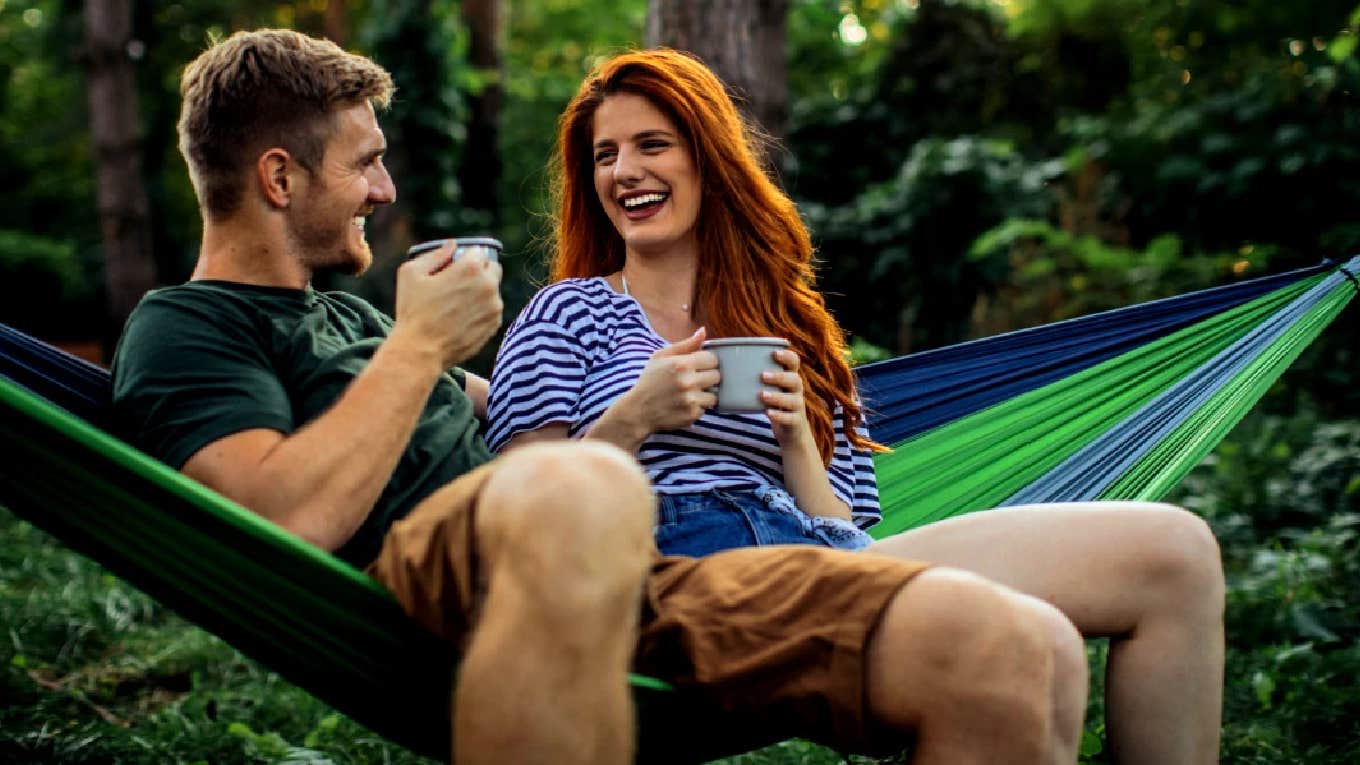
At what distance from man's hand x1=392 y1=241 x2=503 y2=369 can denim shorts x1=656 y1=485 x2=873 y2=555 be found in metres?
0.40

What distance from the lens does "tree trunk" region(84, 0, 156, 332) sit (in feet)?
25.0

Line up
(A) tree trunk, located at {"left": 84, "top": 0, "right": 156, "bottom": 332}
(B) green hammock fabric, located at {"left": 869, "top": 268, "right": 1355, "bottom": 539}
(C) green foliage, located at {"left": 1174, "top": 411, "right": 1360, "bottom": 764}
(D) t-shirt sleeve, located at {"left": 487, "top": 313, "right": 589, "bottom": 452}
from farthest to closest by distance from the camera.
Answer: (A) tree trunk, located at {"left": 84, "top": 0, "right": 156, "bottom": 332} → (C) green foliage, located at {"left": 1174, "top": 411, "right": 1360, "bottom": 764} → (B) green hammock fabric, located at {"left": 869, "top": 268, "right": 1355, "bottom": 539} → (D) t-shirt sleeve, located at {"left": 487, "top": 313, "right": 589, "bottom": 452}

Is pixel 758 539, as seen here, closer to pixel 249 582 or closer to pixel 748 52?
pixel 249 582

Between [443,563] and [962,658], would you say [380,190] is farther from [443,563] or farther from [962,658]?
[962,658]

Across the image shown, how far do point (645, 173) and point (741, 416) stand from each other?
44 cm

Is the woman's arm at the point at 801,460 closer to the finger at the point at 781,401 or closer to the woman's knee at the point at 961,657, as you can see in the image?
the finger at the point at 781,401

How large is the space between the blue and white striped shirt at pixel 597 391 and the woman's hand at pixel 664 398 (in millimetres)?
133

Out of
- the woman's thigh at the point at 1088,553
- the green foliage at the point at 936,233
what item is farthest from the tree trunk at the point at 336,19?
the woman's thigh at the point at 1088,553

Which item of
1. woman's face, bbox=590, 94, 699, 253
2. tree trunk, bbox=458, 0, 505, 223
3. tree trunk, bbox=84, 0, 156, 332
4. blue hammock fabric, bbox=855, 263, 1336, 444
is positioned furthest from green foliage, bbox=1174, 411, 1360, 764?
tree trunk, bbox=84, 0, 156, 332

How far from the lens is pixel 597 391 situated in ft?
6.39

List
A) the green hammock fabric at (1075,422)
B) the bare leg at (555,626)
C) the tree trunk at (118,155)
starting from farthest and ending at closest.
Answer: the tree trunk at (118,155) < the green hammock fabric at (1075,422) < the bare leg at (555,626)

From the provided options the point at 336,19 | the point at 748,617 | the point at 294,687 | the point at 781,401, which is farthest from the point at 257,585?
the point at 336,19

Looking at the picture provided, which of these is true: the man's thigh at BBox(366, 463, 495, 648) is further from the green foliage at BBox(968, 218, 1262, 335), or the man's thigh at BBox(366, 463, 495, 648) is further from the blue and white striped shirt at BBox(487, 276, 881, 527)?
the green foliage at BBox(968, 218, 1262, 335)

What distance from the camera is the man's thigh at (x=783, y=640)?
1.35 metres
